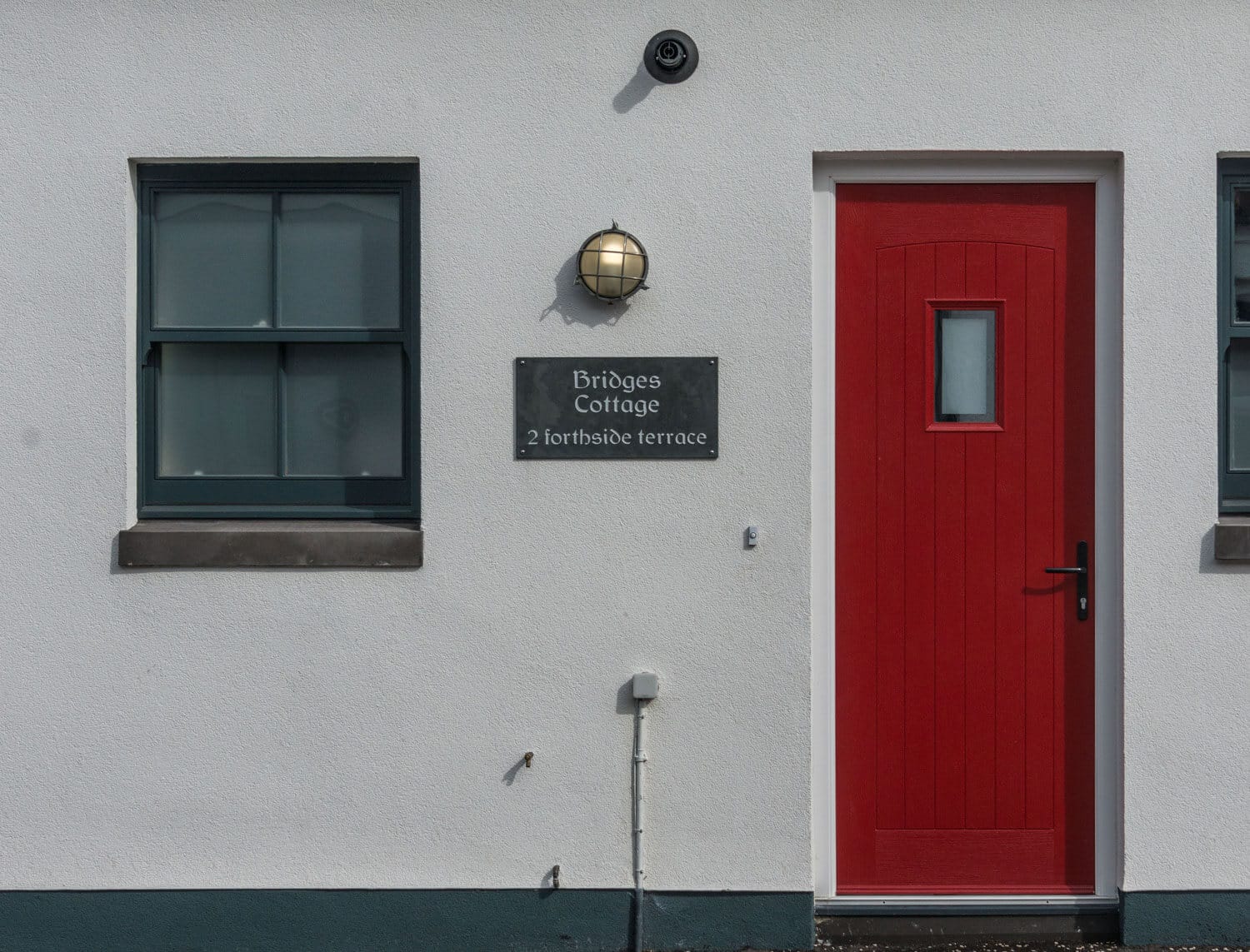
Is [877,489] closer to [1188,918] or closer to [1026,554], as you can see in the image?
[1026,554]

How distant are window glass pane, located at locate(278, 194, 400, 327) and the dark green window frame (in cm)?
5

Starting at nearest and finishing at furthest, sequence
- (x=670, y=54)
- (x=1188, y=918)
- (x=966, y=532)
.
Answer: (x=670, y=54)
(x=1188, y=918)
(x=966, y=532)

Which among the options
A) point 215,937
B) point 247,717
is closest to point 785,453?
point 247,717

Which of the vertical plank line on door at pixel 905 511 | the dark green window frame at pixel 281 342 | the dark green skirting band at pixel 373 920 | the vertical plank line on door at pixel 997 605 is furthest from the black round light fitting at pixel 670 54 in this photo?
the dark green skirting band at pixel 373 920

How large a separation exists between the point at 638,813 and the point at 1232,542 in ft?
8.05

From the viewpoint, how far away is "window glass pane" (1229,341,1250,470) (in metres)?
4.03

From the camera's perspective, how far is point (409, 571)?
12.8 ft

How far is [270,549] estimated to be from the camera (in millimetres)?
3873

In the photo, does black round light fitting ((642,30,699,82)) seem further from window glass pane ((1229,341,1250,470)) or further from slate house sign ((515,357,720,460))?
window glass pane ((1229,341,1250,470))

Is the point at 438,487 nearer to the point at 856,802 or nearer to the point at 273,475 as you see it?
the point at 273,475

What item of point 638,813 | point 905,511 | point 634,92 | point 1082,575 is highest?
point 634,92

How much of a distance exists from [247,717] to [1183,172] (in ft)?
13.5

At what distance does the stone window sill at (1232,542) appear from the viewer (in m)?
3.83

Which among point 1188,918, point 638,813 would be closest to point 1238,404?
point 1188,918
